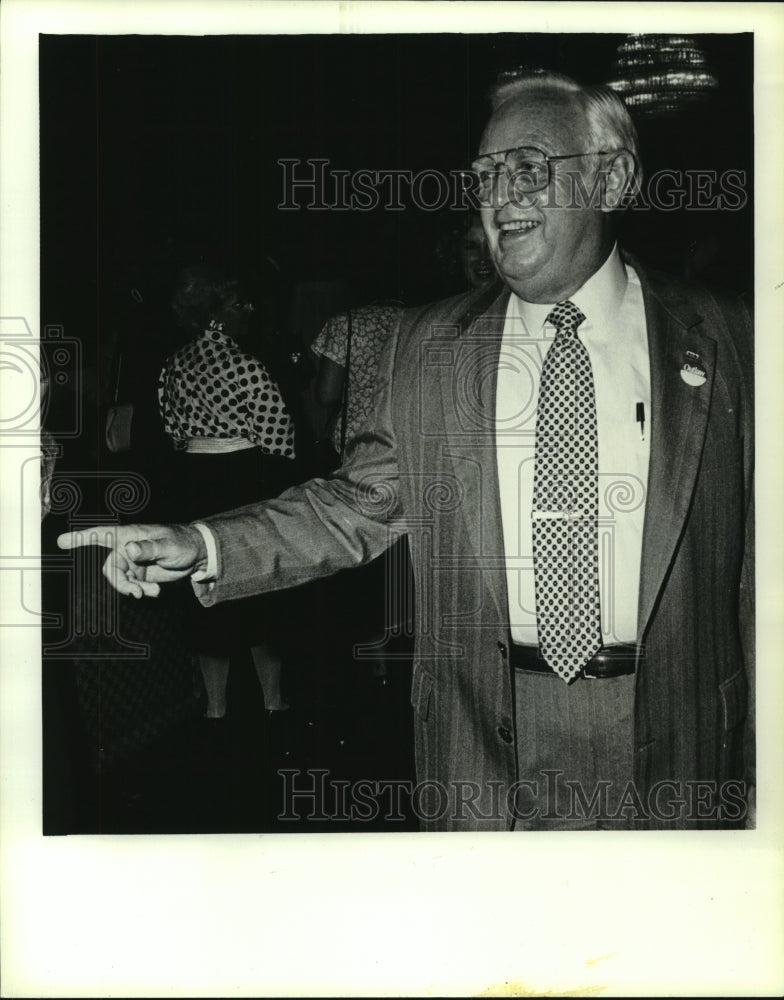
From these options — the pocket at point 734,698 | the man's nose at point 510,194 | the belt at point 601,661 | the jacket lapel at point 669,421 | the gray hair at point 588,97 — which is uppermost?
the gray hair at point 588,97

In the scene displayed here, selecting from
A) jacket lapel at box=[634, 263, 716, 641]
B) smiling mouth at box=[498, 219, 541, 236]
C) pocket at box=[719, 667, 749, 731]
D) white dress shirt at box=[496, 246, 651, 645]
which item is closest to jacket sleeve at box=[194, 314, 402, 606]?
white dress shirt at box=[496, 246, 651, 645]

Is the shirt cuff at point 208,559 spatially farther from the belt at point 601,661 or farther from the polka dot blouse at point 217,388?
the belt at point 601,661

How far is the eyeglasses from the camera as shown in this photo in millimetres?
3430

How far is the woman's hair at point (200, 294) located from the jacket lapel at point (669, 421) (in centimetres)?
114

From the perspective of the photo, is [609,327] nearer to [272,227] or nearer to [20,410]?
[272,227]

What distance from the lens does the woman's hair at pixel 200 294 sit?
11.3 feet

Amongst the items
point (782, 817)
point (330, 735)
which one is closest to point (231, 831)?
point (330, 735)

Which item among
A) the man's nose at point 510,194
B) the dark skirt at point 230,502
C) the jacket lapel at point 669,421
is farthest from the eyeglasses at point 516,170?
the dark skirt at point 230,502

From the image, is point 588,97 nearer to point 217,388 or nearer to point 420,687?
point 217,388

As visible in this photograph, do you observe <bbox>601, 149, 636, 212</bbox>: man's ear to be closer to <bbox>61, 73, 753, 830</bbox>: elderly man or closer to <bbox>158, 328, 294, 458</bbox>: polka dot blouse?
<bbox>61, 73, 753, 830</bbox>: elderly man

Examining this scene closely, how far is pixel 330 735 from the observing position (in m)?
3.48

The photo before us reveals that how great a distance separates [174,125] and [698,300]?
152cm

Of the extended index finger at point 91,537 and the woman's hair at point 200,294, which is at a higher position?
the woman's hair at point 200,294

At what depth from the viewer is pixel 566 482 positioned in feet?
11.3
